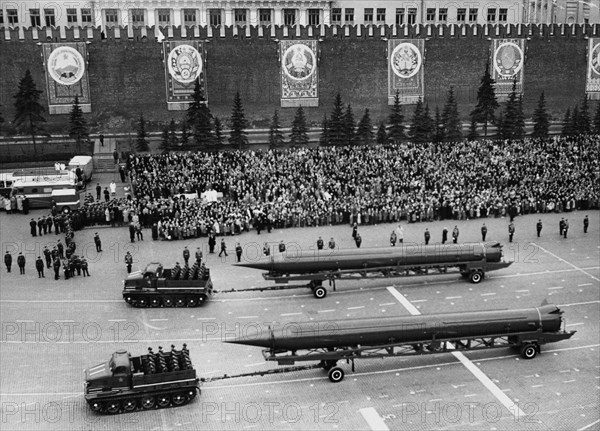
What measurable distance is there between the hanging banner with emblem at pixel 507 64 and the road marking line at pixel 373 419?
161ft

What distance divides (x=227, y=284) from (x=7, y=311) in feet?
33.7

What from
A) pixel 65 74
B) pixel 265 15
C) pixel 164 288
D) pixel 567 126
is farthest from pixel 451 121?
pixel 265 15

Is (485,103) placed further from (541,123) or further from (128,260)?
(128,260)

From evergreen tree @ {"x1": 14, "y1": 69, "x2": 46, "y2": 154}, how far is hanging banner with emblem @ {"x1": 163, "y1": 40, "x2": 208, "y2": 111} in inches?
409

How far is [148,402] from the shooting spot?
28.5m

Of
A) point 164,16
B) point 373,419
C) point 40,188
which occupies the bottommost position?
point 373,419

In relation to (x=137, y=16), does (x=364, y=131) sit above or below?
below

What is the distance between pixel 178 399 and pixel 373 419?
22.0ft

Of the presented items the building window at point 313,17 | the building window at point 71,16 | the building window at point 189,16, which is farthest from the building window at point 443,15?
the building window at point 71,16

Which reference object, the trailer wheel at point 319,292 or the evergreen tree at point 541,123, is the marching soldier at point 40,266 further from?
the evergreen tree at point 541,123

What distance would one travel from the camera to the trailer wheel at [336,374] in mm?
30688

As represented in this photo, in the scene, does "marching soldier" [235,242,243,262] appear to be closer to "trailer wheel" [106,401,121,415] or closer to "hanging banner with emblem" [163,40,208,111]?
"trailer wheel" [106,401,121,415]

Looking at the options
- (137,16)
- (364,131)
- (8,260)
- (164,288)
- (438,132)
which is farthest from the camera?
(137,16)

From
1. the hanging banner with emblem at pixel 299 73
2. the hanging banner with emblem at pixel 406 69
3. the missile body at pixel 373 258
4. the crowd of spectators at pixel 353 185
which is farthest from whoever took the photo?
the hanging banner with emblem at pixel 406 69
